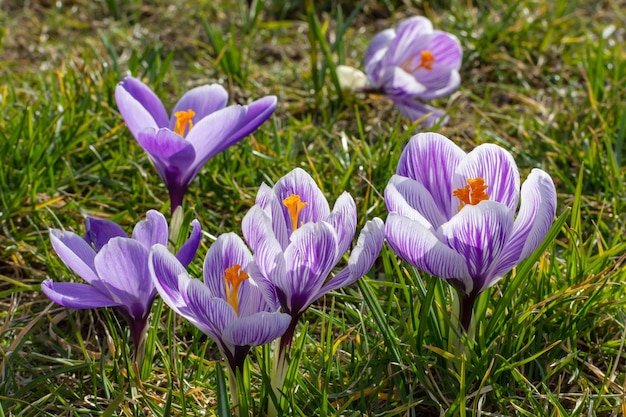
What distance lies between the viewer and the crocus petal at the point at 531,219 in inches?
58.6

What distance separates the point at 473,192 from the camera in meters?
1.53

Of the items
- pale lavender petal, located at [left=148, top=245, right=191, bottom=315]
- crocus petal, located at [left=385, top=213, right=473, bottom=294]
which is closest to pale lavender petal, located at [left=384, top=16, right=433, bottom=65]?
crocus petal, located at [left=385, top=213, right=473, bottom=294]

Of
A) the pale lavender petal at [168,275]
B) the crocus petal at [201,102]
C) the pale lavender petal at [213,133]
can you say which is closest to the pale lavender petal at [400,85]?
the crocus petal at [201,102]

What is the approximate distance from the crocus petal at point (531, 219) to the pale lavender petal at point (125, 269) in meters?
0.65

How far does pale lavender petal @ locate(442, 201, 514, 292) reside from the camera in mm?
1450

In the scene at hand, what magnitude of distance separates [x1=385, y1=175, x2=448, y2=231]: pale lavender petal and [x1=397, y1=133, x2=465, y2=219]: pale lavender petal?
0.03 meters

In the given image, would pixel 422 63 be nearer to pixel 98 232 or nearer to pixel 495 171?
pixel 495 171

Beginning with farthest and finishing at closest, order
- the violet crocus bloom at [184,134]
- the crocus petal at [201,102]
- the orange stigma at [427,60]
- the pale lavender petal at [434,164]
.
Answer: the orange stigma at [427,60]
the crocus petal at [201,102]
the violet crocus bloom at [184,134]
the pale lavender petal at [434,164]

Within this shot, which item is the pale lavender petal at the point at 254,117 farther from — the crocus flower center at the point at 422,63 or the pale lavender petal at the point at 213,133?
the crocus flower center at the point at 422,63

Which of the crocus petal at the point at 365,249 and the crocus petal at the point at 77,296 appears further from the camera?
the crocus petal at the point at 77,296

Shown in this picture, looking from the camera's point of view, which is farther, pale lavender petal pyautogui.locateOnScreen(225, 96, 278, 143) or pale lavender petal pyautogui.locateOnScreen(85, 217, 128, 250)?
pale lavender petal pyautogui.locateOnScreen(225, 96, 278, 143)

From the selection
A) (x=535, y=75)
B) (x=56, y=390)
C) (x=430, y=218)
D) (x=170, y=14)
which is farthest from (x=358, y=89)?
(x=56, y=390)

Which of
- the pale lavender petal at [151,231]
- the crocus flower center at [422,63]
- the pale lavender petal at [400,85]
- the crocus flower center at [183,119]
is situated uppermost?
the crocus flower center at [183,119]

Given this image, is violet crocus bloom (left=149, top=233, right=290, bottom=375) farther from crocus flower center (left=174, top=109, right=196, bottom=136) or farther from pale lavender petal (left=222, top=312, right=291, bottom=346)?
crocus flower center (left=174, top=109, right=196, bottom=136)
